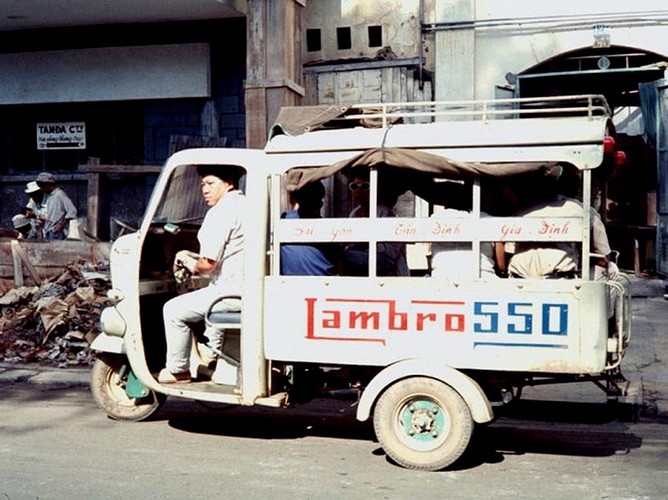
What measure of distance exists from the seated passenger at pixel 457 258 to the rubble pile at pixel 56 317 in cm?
474

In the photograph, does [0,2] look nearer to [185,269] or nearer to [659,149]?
[185,269]

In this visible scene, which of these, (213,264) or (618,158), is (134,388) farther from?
(618,158)

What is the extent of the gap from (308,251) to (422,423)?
125 cm

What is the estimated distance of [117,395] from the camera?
7086 mm

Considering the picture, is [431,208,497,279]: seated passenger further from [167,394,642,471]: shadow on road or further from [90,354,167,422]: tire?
[90,354,167,422]: tire

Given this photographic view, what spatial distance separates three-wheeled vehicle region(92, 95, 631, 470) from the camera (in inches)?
221

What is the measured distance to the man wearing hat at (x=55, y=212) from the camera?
41.6ft

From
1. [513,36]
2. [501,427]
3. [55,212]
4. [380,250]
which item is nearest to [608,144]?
[380,250]

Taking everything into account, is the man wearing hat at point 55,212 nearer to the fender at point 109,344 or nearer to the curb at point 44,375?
the curb at point 44,375

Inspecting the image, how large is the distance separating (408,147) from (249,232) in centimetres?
113

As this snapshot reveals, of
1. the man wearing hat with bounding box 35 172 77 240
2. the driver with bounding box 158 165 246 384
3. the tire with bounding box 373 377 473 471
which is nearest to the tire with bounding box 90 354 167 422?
the driver with bounding box 158 165 246 384

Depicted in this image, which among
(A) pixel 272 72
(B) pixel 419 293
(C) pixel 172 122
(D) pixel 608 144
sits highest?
(A) pixel 272 72

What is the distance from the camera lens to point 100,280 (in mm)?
10812

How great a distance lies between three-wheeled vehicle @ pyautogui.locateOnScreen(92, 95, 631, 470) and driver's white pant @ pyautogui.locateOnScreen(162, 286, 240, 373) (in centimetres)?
11
